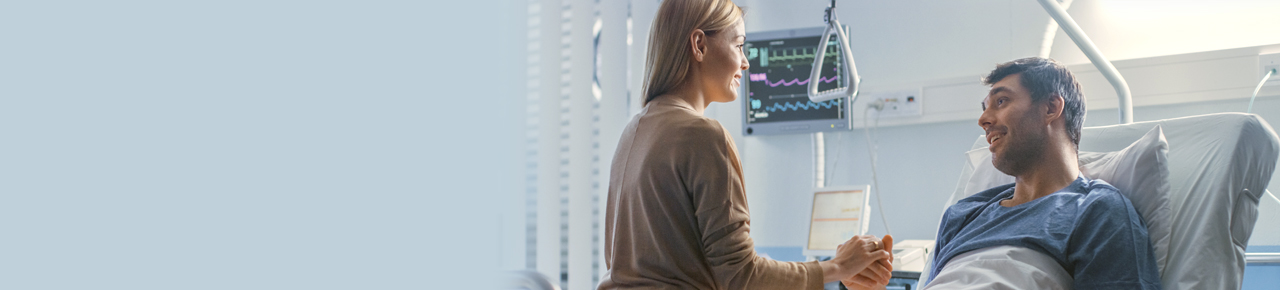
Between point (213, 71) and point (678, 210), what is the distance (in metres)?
0.78

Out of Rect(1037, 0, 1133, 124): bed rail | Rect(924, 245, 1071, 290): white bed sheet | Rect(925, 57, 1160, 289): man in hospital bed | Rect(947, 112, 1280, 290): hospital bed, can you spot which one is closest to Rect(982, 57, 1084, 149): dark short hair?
Rect(925, 57, 1160, 289): man in hospital bed

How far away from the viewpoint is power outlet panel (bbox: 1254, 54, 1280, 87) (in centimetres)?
181

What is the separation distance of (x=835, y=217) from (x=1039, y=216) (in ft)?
2.81

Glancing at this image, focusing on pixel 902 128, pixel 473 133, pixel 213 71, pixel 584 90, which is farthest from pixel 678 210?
pixel 902 128

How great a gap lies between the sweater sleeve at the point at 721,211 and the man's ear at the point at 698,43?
140 mm

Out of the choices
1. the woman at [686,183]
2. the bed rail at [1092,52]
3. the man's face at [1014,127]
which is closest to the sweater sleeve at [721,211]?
the woman at [686,183]

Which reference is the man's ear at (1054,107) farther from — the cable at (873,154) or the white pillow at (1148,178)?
the cable at (873,154)

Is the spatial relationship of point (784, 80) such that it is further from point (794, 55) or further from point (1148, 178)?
point (1148, 178)

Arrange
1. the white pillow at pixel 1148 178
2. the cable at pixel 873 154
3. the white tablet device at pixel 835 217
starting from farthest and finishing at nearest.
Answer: the cable at pixel 873 154 → the white tablet device at pixel 835 217 → the white pillow at pixel 1148 178

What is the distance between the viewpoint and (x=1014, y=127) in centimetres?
147

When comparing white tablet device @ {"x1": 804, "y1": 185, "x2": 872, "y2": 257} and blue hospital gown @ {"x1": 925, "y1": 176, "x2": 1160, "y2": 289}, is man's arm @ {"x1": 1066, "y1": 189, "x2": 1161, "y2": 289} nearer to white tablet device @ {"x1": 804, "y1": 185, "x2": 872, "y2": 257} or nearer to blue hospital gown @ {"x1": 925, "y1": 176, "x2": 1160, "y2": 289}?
blue hospital gown @ {"x1": 925, "y1": 176, "x2": 1160, "y2": 289}

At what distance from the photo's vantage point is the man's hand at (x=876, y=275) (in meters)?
1.21

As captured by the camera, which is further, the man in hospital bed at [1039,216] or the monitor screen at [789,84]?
the monitor screen at [789,84]

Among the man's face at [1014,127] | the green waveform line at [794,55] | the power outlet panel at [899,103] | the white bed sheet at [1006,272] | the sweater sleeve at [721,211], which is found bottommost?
the white bed sheet at [1006,272]
